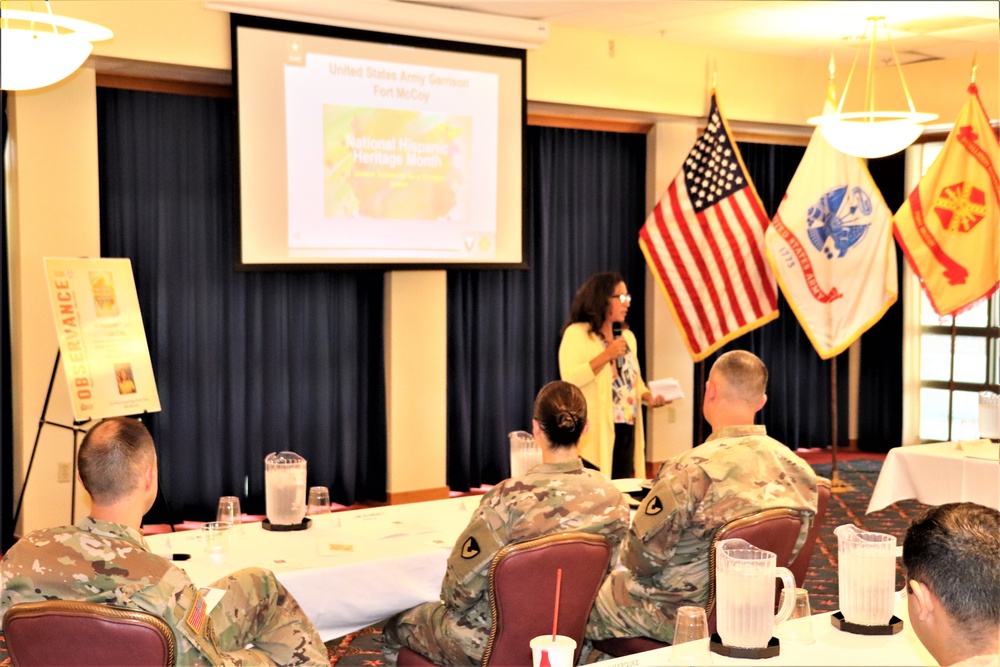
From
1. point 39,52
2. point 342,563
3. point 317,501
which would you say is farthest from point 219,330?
point 342,563

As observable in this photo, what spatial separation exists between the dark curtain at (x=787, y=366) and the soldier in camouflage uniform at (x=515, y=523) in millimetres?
6007

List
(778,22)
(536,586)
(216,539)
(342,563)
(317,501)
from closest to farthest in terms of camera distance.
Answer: (536,586) → (342,563) → (216,539) → (317,501) → (778,22)

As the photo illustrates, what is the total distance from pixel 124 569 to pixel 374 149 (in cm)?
427

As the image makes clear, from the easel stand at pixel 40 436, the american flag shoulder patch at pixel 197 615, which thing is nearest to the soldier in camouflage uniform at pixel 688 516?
the american flag shoulder patch at pixel 197 615

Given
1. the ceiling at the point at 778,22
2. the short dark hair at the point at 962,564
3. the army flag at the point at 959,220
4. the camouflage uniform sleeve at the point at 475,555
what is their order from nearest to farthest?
the short dark hair at the point at 962,564
the camouflage uniform sleeve at the point at 475,555
the ceiling at the point at 778,22
the army flag at the point at 959,220

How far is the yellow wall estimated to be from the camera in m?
5.44

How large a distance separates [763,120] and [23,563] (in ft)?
22.6

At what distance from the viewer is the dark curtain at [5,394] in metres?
5.58

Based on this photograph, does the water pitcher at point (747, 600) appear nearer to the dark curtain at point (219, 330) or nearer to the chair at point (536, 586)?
the chair at point (536, 586)

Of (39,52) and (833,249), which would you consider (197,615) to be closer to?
(39,52)

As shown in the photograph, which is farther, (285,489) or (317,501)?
(317,501)

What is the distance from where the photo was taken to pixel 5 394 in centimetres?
564

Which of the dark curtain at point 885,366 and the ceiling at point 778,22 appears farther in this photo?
the dark curtain at point 885,366

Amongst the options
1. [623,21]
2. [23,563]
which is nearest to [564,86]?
[623,21]
